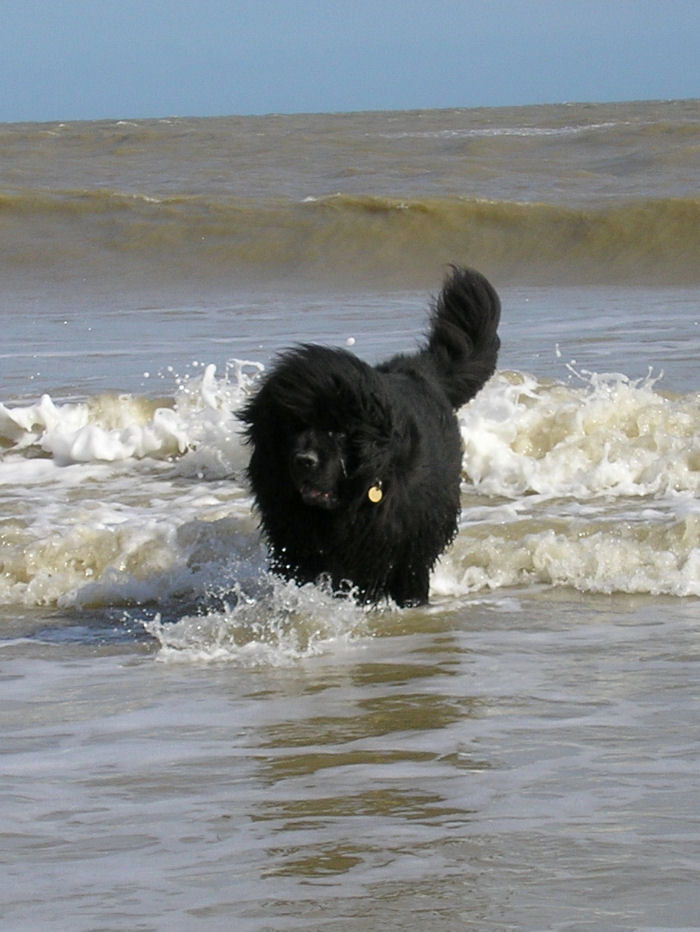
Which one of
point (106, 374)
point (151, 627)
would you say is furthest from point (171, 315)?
point (151, 627)

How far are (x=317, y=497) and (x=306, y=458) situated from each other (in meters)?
0.21

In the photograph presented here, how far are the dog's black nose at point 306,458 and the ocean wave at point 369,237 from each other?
36.0ft

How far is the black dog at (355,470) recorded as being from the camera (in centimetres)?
518

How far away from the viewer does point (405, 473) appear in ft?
18.0

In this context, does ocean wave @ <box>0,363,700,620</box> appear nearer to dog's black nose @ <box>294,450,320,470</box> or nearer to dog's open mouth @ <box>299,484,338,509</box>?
dog's open mouth @ <box>299,484,338,509</box>

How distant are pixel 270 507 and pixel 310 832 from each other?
2329mm

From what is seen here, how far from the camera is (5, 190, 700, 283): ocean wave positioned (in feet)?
55.5

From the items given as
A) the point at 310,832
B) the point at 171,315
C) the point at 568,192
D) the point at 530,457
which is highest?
the point at 568,192

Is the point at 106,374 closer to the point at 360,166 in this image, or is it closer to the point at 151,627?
the point at 151,627

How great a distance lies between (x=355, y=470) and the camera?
17.3 ft

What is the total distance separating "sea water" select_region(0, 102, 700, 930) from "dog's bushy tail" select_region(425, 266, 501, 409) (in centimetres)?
72

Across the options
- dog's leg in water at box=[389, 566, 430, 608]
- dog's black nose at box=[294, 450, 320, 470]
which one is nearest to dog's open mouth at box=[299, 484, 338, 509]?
dog's black nose at box=[294, 450, 320, 470]

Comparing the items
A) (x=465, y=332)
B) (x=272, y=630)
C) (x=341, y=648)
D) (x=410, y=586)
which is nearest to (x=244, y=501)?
(x=465, y=332)

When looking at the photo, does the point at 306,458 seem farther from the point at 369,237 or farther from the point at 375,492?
the point at 369,237
